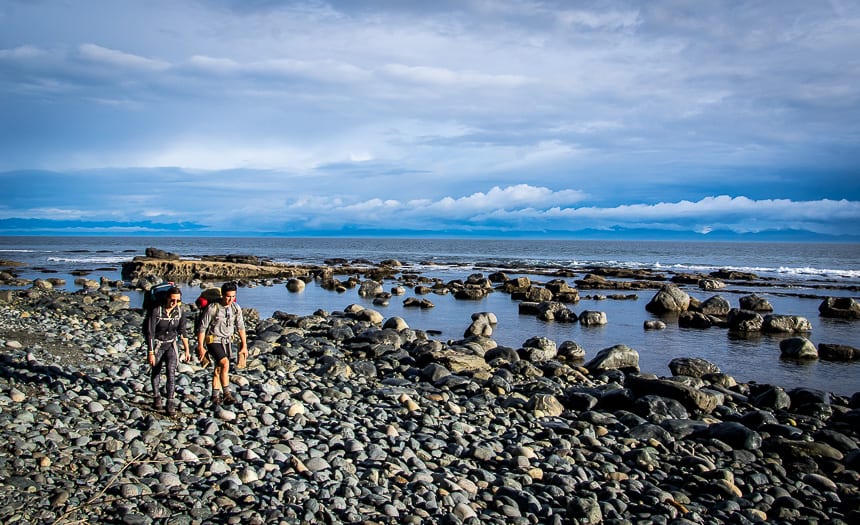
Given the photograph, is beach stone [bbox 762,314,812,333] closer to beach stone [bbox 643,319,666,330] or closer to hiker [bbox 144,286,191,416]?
beach stone [bbox 643,319,666,330]

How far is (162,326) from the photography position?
29.3 feet

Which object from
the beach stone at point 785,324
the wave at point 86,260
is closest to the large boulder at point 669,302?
the beach stone at point 785,324

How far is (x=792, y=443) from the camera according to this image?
9.26m

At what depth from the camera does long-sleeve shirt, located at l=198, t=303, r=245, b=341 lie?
30.6 feet

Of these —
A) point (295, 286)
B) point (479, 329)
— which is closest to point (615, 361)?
point (479, 329)

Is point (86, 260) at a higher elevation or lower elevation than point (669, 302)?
higher

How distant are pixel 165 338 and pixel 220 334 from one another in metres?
0.80

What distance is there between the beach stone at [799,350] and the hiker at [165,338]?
18.2 m

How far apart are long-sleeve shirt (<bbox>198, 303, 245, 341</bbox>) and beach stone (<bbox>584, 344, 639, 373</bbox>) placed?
10.0 m

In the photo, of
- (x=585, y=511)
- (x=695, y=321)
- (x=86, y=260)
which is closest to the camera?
(x=585, y=511)

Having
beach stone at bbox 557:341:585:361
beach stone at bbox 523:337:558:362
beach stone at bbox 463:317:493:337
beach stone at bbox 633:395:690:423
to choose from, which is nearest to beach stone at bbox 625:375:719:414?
beach stone at bbox 633:395:690:423

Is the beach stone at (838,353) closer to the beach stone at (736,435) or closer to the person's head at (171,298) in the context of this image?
the beach stone at (736,435)

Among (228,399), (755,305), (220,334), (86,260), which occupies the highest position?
(220,334)

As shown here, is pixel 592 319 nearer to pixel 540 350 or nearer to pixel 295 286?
pixel 540 350
